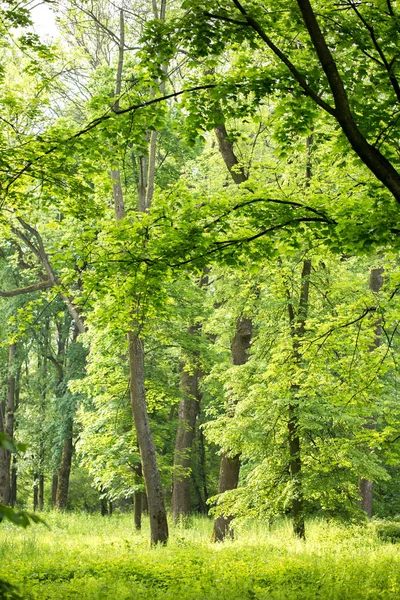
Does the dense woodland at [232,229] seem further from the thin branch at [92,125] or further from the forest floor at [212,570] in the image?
the forest floor at [212,570]

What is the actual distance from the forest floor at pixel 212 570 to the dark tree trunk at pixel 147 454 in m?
0.56

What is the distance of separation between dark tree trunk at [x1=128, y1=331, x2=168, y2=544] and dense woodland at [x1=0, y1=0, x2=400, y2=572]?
4cm

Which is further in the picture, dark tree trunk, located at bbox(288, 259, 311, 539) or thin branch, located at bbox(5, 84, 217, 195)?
dark tree trunk, located at bbox(288, 259, 311, 539)

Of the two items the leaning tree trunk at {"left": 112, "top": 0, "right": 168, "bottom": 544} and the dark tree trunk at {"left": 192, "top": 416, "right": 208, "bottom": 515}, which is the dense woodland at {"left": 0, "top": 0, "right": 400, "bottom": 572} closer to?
the leaning tree trunk at {"left": 112, "top": 0, "right": 168, "bottom": 544}

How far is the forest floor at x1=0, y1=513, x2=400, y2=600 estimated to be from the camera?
6.86 meters

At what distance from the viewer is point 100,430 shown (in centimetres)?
1511

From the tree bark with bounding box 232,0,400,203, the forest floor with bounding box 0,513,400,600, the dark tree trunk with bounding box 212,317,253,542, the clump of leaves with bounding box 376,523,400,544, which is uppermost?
the tree bark with bounding box 232,0,400,203

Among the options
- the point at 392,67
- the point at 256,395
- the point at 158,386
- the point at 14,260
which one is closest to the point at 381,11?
the point at 392,67

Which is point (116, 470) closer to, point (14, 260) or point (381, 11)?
point (14, 260)

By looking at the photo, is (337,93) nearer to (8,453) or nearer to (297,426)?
(297,426)

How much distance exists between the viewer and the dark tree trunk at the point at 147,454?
11.4m

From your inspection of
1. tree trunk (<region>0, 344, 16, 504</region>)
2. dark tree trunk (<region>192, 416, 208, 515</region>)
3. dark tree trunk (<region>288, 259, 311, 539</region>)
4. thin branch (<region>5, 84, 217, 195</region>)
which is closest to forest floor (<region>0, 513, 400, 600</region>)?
dark tree trunk (<region>288, 259, 311, 539</region>)

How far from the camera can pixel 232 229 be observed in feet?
24.0

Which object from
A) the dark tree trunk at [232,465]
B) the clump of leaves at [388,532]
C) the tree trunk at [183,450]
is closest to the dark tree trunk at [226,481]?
the dark tree trunk at [232,465]
